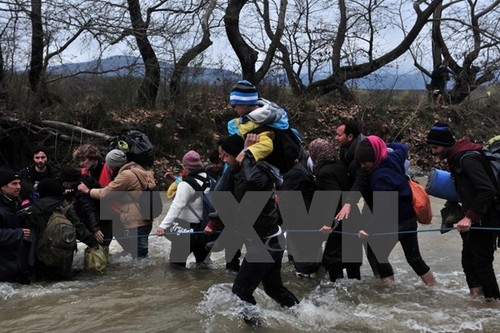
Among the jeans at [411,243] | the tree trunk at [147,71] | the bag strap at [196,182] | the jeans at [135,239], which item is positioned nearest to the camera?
the jeans at [411,243]

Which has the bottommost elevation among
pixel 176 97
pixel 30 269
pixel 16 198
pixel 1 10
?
pixel 30 269

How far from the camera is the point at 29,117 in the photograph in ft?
46.8

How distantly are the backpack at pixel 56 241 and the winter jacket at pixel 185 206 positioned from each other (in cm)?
101

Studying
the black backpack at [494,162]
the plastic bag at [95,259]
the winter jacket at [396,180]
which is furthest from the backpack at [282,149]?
the plastic bag at [95,259]

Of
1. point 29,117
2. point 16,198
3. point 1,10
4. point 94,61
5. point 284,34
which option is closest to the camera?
point 16,198

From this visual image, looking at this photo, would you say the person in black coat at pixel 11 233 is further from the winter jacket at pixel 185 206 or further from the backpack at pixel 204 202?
the backpack at pixel 204 202

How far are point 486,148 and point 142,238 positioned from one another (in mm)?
4121

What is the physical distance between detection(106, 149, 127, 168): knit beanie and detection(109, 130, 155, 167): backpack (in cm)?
8

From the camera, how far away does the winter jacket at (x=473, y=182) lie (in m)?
5.15

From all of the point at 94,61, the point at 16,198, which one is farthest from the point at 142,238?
the point at 94,61

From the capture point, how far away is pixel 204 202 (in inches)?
268

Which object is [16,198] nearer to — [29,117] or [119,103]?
[29,117]

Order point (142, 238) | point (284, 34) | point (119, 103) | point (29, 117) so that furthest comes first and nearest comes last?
point (284, 34) → point (119, 103) → point (29, 117) → point (142, 238)

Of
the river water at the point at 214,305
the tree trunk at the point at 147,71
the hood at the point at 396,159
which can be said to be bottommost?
the river water at the point at 214,305
